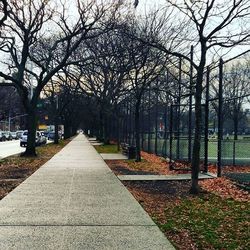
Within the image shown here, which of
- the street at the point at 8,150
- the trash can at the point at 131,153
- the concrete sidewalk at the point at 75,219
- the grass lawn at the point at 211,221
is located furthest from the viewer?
the street at the point at 8,150

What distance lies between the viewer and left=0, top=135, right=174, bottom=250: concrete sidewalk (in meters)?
6.70

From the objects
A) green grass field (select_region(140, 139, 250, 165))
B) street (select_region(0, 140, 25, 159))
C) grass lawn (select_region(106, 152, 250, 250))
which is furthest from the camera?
street (select_region(0, 140, 25, 159))

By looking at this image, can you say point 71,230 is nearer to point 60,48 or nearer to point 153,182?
point 153,182

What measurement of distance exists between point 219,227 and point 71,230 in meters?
2.36

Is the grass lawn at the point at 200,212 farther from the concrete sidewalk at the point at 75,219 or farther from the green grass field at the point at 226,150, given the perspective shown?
the green grass field at the point at 226,150

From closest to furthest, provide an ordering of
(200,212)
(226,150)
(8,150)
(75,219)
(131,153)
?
(75,219) → (200,212) → (226,150) → (131,153) → (8,150)

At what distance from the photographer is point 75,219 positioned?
8.34 m

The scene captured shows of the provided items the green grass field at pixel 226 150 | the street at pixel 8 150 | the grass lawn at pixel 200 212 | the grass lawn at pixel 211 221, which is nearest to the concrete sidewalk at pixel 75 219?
the grass lawn at pixel 200 212

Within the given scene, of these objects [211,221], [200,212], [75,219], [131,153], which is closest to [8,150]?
[131,153]

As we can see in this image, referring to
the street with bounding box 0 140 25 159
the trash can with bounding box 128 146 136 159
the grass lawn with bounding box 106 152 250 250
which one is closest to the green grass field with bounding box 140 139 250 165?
the trash can with bounding box 128 146 136 159

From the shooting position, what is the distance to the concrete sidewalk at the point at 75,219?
6703 millimetres

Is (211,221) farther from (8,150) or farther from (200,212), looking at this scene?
(8,150)

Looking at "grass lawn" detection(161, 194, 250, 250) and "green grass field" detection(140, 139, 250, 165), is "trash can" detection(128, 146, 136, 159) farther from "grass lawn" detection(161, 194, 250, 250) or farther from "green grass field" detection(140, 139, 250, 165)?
"grass lawn" detection(161, 194, 250, 250)

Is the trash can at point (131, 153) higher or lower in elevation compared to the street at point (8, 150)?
higher
